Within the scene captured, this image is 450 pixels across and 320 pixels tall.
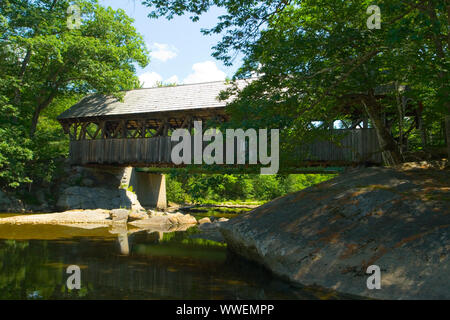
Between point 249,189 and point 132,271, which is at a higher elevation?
point 132,271

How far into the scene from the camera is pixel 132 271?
5027 millimetres

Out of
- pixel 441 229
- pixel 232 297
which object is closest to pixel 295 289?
pixel 232 297

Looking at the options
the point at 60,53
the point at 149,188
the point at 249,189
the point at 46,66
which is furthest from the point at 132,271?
the point at 249,189

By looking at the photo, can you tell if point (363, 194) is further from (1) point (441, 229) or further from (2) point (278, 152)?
(2) point (278, 152)

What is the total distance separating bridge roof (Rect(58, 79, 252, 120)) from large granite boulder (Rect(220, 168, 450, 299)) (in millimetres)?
9676

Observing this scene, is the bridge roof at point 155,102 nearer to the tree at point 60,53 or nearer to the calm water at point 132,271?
the tree at point 60,53

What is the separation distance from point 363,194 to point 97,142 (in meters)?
15.3

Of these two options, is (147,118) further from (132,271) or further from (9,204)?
(132,271)

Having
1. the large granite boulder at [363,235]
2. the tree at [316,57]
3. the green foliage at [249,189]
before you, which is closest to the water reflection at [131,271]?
the large granite boulder at [363,235]

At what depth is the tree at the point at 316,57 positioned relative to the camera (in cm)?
600

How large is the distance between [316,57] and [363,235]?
3815 mm

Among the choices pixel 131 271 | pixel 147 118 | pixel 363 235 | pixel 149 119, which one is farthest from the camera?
pixel 149 119

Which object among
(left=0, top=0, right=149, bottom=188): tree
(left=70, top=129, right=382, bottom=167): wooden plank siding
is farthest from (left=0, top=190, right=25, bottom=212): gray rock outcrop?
(left=70, top=129, right=382, bottom=167): wooden plank siding

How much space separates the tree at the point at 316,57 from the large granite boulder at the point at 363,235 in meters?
1.48
